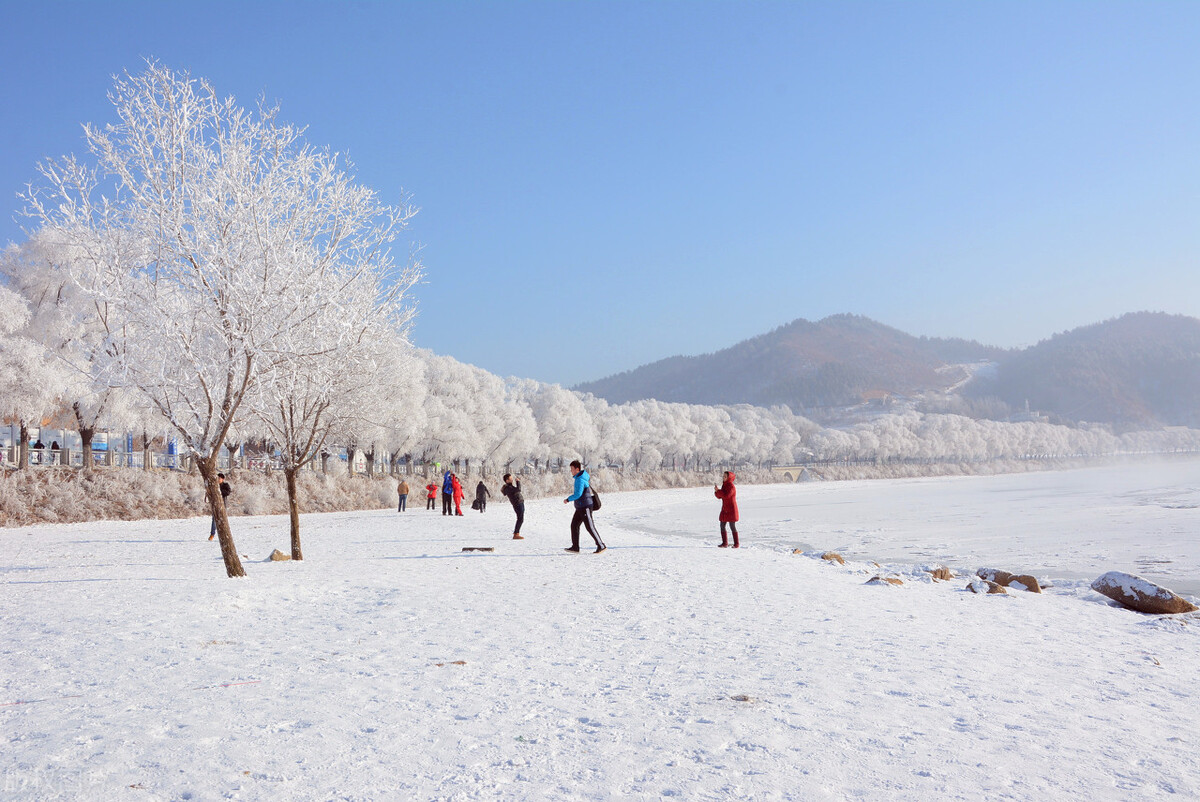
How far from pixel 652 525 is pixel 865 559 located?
1488 cm

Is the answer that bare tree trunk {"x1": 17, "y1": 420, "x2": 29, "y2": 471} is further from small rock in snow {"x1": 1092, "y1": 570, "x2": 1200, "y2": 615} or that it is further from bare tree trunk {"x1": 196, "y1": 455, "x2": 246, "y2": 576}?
small rock in snow {"x1": 1092, "y1": 570, "x2": 1200, "y2": 615}

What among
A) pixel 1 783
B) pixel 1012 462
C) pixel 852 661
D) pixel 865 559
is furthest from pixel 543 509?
pixel 1012 462

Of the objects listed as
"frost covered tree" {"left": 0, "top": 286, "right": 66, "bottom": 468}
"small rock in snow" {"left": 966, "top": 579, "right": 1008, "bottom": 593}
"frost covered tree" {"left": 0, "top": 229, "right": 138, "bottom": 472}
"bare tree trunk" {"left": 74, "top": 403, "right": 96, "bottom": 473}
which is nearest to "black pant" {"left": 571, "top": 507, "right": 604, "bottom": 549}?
"small rock in snow" {"left": 966, "top": 579, "right": 1008, "bottom": 593}

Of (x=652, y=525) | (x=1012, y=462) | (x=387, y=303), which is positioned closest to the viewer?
(x=387, y=303)

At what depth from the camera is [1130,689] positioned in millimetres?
6781

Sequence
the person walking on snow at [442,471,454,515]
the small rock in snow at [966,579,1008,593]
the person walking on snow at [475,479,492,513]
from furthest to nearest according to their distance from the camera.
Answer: the person walking on snow at [475,479,492,513], the person walking on snow at [442,471,454,515], the small rock in snow at [966,579,1008,593]

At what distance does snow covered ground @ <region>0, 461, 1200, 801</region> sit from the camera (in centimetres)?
452

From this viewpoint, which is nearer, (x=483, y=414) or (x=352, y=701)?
(x=352, y=701)

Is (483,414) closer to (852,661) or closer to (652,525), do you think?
(652,525)

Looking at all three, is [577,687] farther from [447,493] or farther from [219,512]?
[447,493]

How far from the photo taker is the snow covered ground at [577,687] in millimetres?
4516

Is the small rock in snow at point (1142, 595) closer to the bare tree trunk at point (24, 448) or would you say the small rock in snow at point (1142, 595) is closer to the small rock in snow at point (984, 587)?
the small rock in snow at point (984, 587)

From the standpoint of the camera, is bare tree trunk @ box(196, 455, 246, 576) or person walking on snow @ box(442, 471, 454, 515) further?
person walking on snow @ box(442, 471, 454, 515)

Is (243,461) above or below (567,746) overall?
above
